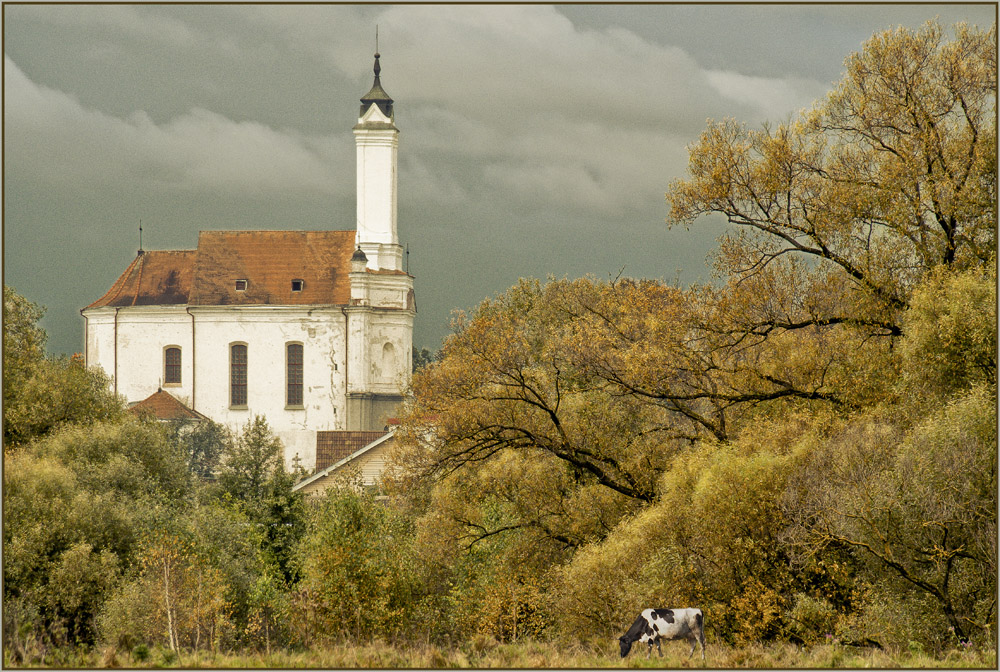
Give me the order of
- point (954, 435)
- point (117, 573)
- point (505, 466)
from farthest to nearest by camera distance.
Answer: point (117, 573) → point (505, 466) → point (954, 435)

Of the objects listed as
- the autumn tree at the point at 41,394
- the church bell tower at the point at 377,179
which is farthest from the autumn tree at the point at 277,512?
the church bell tower at the point at 377,179

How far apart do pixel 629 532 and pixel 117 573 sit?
11.4 metres

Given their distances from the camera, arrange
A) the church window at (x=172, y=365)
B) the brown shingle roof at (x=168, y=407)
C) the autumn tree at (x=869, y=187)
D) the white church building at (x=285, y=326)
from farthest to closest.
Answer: the church window at (x=172, y=365) < the white church building at (x=285, y=326) < the brown shingle roof at (x=168, y=407) < the autumn tree at (x=869, y=187)

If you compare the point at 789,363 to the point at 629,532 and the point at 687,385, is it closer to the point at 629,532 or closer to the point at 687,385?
the point at 687,385

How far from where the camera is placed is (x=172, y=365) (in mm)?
67938

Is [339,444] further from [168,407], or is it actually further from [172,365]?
[172,365]

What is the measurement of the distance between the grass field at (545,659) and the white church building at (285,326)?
50.4m

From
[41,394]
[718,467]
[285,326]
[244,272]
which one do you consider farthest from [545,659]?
[244,272]

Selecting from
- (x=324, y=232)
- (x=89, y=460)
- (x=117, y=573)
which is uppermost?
(x=324, y=232)

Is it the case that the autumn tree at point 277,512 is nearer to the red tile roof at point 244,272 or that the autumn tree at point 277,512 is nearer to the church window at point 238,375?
the church window at point 238,375

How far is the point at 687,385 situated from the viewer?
798 inches

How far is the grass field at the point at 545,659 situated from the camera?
1277 centimetres

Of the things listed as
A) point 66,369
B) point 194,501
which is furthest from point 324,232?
point 194,501

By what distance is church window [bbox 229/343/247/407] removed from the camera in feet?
221
